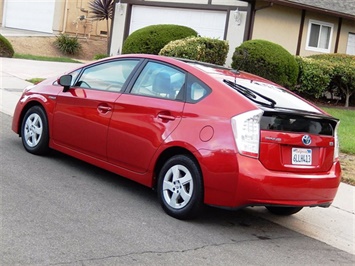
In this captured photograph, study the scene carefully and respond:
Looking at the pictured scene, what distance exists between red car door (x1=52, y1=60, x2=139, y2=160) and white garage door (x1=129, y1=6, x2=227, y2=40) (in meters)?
11.9

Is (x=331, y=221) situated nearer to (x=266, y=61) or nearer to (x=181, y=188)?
(x=181, y=188)

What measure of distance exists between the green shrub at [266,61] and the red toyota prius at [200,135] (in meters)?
8.50

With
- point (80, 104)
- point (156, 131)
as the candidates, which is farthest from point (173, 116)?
point (80, 104)

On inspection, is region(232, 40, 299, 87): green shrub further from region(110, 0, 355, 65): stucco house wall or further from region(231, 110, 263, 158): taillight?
region(231, 110, 263, 158): taillight

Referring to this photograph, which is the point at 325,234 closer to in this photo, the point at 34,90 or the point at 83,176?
the point at 83,176

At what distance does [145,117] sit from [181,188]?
3.08 feet

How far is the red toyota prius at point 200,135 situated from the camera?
5.38 m

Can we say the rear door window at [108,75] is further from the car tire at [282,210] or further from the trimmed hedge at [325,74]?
the trimmed hedge at [325,74]

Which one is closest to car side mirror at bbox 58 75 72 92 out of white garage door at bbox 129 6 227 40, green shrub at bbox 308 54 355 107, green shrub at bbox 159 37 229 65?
green shrub at bbox 159 37 229 65

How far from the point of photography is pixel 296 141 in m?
5.54

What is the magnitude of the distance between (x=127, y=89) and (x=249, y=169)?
1.99 meters

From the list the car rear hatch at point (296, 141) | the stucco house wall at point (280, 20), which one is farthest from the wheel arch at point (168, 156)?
the stucco house wall at point (280, 20)

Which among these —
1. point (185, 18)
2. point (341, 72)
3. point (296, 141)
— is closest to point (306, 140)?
point (296, 141)

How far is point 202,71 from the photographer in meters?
6.15
